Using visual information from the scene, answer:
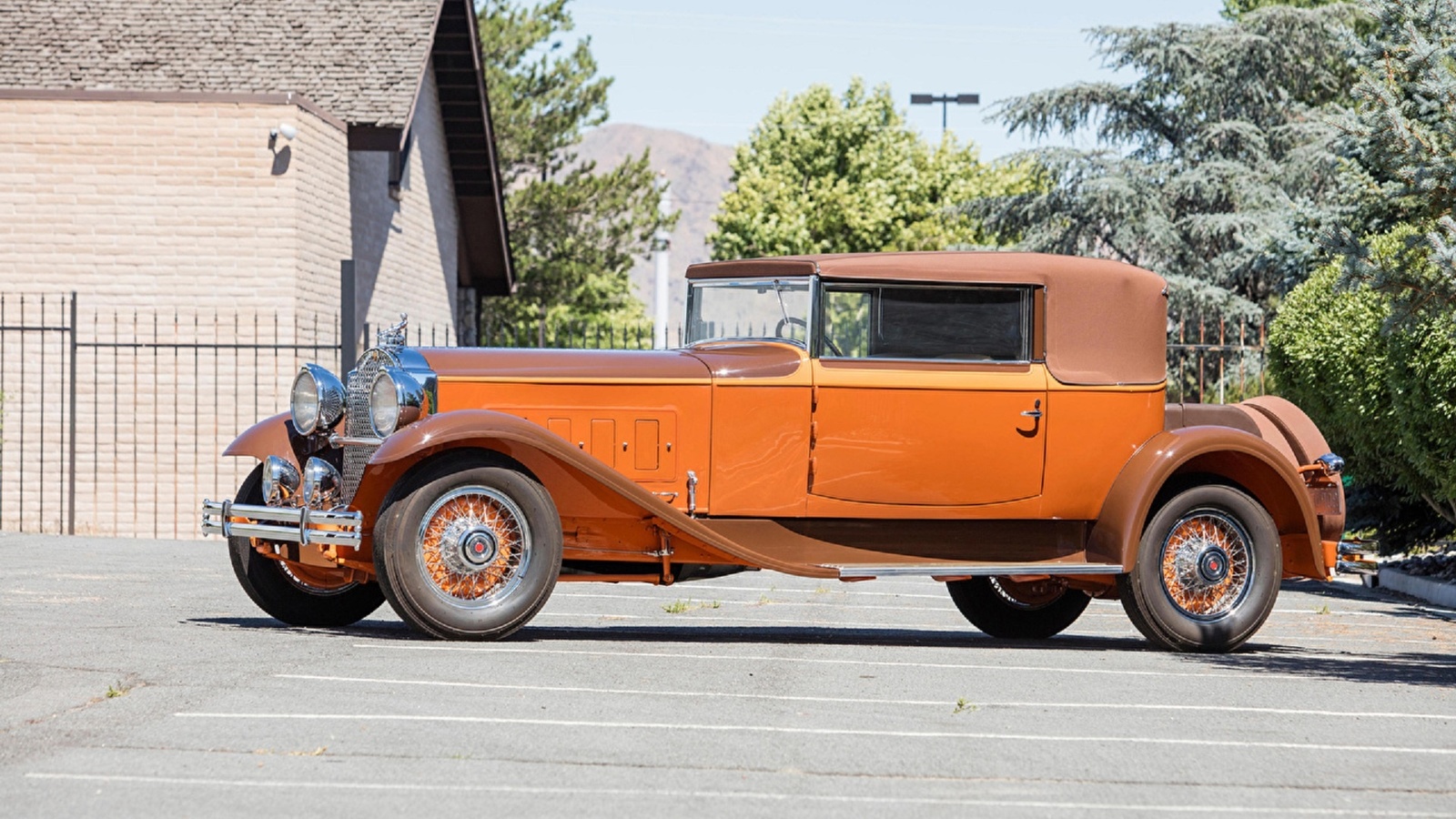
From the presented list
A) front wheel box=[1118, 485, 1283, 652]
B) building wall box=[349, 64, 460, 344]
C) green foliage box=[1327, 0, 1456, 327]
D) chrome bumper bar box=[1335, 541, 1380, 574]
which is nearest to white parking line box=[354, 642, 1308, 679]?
front wheel box=[1118, 485, 1283, 652]

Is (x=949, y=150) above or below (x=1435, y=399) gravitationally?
above

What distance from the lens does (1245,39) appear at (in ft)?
107

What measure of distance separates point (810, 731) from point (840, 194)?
158ft

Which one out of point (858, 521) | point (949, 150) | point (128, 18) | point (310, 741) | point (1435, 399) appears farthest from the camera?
point (949, 150)

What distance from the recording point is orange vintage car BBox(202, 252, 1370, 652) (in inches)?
332

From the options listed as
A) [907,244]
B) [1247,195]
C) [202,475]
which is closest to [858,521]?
[202,475]

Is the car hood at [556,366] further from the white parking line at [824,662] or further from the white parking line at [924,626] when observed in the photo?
the white parking line at [924,626]

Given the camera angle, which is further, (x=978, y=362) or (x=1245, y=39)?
(x=1245, y=39)

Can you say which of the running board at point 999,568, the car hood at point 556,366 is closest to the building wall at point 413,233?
the car hood at point 556,366

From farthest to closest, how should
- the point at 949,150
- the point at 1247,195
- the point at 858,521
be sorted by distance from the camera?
the point at 949,150, the point at 1247,195, the point at 858,521

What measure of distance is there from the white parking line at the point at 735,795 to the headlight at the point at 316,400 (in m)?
3.75

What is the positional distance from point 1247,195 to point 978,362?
24.2 metres

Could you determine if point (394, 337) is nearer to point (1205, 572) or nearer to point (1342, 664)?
point (1205, 572)

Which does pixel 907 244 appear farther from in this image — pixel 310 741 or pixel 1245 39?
pixel 310 741
